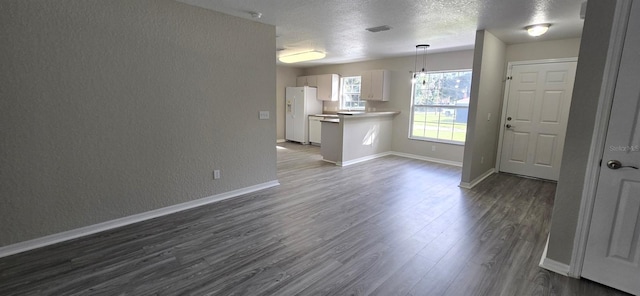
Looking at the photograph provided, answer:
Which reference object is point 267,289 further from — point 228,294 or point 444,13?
point 444,13

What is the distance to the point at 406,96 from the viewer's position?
6.77m

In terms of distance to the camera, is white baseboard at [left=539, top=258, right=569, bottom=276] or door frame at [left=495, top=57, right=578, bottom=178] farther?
door frame at [left=495, top=57, right=578, bottom=178]

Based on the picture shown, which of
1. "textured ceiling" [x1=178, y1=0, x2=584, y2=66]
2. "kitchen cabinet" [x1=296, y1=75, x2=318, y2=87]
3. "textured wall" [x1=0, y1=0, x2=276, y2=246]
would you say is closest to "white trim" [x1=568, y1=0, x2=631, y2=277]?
"textured ceiling" [x1=178, y1=0, x2=584, y2=66]

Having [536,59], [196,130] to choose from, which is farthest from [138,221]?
[536,59]

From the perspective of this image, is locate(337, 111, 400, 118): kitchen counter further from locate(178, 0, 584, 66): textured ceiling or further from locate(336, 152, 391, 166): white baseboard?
locate(178, 0, 584, 66): textured ceiling

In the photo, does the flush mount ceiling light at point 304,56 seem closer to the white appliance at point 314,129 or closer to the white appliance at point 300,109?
the white appliance at point 300,109

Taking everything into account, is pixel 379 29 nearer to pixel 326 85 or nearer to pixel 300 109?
pixel 326 85

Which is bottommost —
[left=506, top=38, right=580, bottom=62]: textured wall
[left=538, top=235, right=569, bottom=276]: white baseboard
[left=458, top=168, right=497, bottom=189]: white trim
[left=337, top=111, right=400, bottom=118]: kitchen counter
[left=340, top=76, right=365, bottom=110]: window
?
[left=538, top=235, right=569, bottom=276]: white baseboard

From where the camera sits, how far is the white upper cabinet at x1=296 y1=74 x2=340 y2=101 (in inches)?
324

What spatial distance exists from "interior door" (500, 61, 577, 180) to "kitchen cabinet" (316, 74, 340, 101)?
4.30 metres

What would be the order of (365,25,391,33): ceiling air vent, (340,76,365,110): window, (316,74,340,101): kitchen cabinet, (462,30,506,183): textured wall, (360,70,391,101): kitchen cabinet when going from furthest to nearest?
(316,74,340,101): kitchen cabinet
(340,76,365,110): window
(360,70,391,101): kitchen cabinet
(462,30,506,183): textured wall
(365,25,391,33): ceiling air vent

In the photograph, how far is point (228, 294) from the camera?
6.57ft

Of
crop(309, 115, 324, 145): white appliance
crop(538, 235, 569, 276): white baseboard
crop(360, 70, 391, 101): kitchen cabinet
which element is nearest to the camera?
crop(538, 235, 569, 276): white baseboard

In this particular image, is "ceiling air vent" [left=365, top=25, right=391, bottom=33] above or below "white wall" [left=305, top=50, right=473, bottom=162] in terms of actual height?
above
